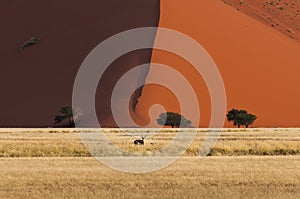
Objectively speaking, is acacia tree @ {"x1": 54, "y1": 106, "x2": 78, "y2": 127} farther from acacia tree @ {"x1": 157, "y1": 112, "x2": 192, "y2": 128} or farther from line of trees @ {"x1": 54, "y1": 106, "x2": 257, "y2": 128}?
acacia tree @ {"x1": 157, "y1": 112, "x2": 192, "y2": 128}

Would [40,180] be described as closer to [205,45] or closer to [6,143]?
[6,143]

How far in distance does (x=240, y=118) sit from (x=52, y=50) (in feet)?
67.8

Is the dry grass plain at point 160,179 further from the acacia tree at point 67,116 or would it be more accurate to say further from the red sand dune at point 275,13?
the red sand dune at point 275,13

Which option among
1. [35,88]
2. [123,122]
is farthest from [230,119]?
[35,88]

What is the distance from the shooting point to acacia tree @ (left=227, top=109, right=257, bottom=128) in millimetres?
50188

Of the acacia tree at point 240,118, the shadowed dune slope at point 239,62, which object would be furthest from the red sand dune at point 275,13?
the acacia tree at point 240,118

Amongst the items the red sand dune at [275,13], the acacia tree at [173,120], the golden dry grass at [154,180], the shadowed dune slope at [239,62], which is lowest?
the golden dry grass at [154,180]

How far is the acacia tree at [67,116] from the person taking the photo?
161 ft

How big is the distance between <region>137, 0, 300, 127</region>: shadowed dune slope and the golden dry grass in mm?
28212

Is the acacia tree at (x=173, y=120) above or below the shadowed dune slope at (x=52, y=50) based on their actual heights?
below

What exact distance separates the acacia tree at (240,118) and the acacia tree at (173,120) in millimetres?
3506

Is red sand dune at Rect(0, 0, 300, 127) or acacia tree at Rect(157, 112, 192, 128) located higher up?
red sand dune at Rect(0, 0, 300, 127)

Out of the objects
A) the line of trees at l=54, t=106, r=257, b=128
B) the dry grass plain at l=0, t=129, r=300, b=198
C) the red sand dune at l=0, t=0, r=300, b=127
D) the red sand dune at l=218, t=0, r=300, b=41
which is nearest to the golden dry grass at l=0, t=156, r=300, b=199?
the dry grass plain at l=0, t=129, r=300, b=198

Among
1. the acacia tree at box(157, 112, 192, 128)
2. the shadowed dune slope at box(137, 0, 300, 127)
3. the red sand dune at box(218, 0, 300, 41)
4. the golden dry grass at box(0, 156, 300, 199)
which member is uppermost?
the red sand dune at box(218, 0, 300, 41)
